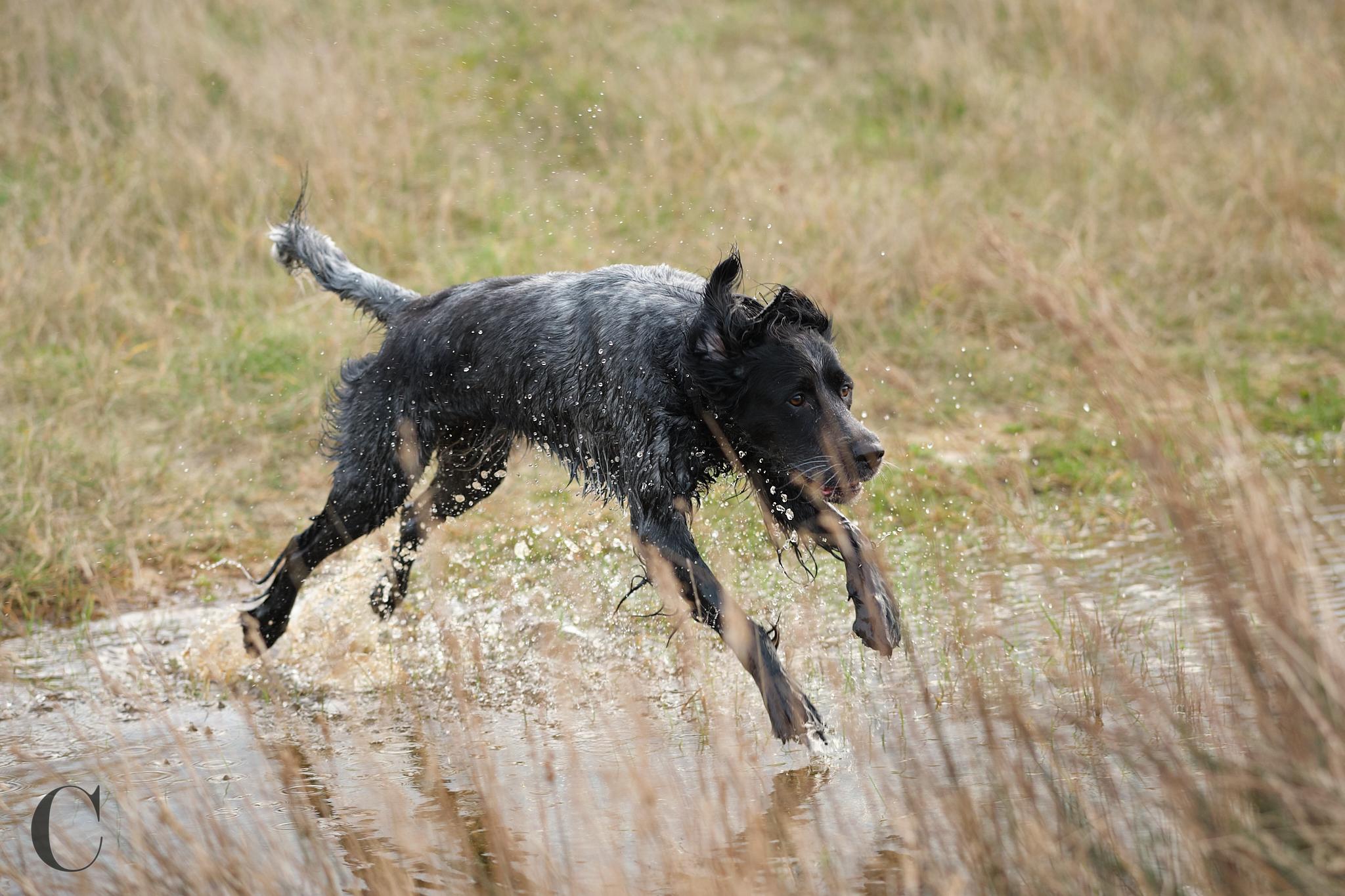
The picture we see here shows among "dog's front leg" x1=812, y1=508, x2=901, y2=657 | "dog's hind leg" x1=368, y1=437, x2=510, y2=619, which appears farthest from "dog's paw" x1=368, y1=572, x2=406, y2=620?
"dog's front leg" x1=812, y1=508, x2=901, y2=657

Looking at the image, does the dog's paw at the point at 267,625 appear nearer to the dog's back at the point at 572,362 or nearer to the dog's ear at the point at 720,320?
the dog's back at the point at 572,362

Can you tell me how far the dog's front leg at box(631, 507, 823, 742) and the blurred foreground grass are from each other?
1.58 metres

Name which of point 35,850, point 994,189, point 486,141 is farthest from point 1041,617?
point 486,141

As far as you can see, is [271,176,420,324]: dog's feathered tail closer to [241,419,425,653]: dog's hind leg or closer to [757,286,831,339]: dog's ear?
[241,419,425,653]: dog's hind leg

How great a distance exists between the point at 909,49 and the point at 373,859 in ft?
31.0

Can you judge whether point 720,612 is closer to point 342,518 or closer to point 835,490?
point 835,490

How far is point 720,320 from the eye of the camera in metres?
4.19

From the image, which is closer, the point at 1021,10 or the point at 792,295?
the point at 792,295

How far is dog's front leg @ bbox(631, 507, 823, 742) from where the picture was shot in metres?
3.36

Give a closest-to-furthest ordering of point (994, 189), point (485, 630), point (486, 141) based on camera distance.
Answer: point (485, 630) < point (994, 189) < point (486, 141)

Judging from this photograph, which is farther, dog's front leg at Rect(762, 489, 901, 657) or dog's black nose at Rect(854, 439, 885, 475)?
dog's black nose at Rect(854, 439, 885, 475)

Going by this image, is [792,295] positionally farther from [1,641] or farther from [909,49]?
[909,49]

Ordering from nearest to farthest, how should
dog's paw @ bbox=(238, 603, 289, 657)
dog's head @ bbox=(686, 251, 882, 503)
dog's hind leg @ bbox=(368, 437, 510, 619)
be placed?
dog's head @ bbox=(686, 251, 882, 503)
dog's paw @ bbox=(238, 603, 289, 657)
dog's hind leg @ bbox=(368, 437, 510, 619)

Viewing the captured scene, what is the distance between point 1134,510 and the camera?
5988mm
